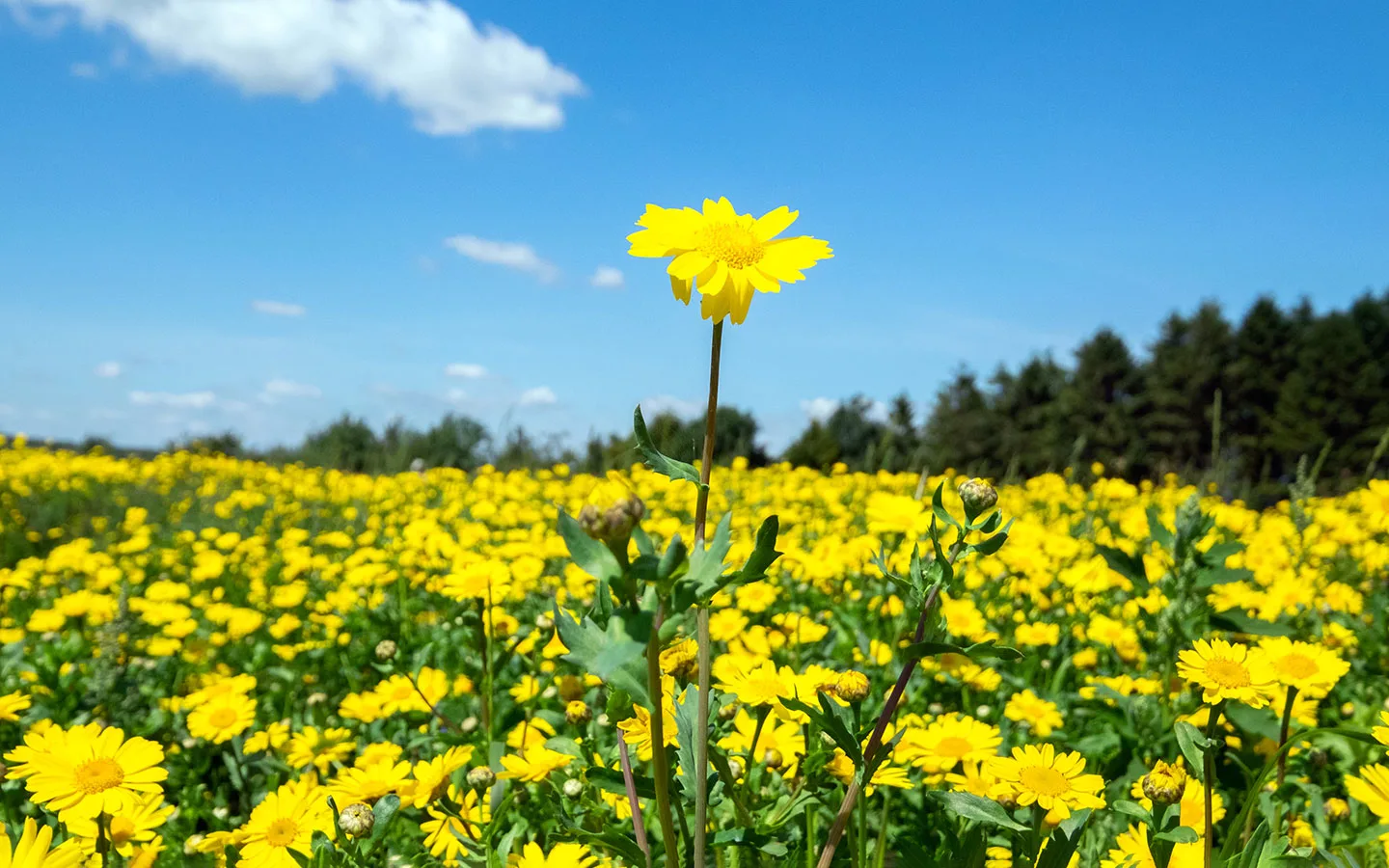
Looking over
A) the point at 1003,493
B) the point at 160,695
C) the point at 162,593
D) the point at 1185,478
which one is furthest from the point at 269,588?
the point at 1185,478

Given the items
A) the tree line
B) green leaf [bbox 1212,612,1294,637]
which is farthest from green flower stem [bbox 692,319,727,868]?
the tree line

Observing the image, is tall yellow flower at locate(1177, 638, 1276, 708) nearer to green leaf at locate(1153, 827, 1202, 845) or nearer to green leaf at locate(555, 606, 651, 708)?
green leaf at locate(1153, 827, 1202, 845)

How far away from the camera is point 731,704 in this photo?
5.77 ft

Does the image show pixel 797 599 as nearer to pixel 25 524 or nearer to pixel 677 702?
pixel 677 702

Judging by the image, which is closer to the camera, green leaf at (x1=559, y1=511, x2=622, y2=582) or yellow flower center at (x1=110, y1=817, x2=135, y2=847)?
green leaf at (x1=559, y1=511, x2=622, y2=582)

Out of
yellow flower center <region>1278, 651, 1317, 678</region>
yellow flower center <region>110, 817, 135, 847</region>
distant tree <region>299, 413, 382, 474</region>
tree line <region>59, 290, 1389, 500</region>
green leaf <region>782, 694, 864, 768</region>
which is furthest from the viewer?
tree line <region>59, 290, 1389, 500</region>

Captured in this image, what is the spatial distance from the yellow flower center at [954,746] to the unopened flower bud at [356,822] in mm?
923

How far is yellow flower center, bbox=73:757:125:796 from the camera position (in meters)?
1.32

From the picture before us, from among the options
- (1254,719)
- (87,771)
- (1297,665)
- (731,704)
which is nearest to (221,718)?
(87,771)

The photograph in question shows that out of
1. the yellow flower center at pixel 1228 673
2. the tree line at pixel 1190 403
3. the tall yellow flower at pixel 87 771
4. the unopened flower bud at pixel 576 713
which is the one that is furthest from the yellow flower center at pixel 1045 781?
the tree line at pixel 1190 403

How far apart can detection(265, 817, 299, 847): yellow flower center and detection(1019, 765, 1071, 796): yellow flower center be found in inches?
41.5

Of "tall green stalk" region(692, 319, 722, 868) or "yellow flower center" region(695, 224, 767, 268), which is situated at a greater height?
"yellow flower center" region(695, 224, 767, 268)

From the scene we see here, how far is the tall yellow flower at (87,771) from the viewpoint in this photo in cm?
130

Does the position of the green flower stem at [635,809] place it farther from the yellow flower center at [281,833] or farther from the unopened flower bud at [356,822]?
the yellow flower center at [281,833]
